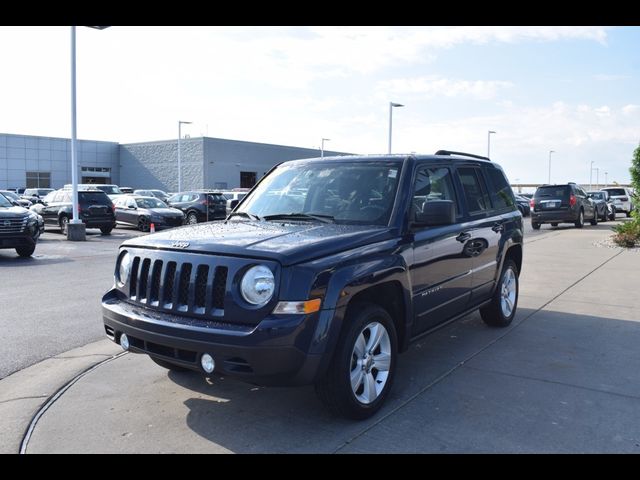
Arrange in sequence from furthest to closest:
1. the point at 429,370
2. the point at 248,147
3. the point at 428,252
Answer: the point at 248,147, the point at 429,370, the point at 428,252

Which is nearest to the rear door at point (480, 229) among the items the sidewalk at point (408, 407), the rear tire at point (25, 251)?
the sidewalk at point (408, 407)

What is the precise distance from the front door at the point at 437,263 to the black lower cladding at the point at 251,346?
4.47 feet

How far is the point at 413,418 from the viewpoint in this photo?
3.96 m

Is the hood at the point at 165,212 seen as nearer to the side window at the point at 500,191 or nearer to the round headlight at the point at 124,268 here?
the side window at the point at 500,191

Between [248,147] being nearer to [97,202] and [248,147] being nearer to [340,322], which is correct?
[97,202]

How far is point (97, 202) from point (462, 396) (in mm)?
19080

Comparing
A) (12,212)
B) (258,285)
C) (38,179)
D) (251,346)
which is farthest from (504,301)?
(38,179)

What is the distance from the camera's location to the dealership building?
5712cm

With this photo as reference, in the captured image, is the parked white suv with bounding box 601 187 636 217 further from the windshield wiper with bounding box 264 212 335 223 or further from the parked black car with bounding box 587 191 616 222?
the windshield wiper with bounding box 264 212 335 223

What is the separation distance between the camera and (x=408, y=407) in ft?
13.6

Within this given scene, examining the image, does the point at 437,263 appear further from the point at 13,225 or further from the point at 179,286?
the point at 13,225

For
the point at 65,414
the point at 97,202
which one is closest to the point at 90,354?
the point at 65,414

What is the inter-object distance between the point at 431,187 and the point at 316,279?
78.0 inches

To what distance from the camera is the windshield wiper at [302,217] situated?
→ 4566 millimetres
